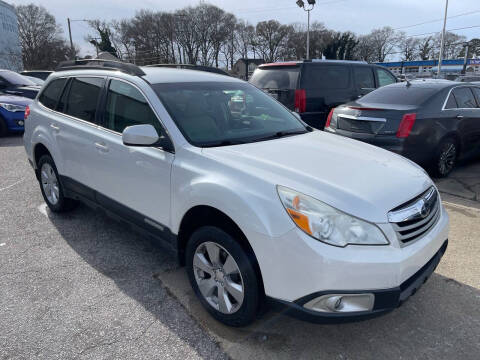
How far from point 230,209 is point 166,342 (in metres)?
1.02

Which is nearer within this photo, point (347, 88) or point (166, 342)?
point (166, 342)

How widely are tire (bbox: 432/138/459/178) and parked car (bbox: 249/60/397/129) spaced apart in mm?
2573

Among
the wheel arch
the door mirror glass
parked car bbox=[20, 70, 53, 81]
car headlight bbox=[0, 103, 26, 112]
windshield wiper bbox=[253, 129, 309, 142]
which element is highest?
parked car bbox=[20, 70, 53, 81]

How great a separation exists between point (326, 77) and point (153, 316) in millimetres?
6526

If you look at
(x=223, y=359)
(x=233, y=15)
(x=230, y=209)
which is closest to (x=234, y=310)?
(x=223, y=359)

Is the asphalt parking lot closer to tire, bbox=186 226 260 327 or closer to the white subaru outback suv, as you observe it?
tire, bbox=186 226 260 327

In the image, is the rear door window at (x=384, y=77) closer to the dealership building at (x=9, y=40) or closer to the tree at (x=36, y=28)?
the dealership building at (x=9, y=40)

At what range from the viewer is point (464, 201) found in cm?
494

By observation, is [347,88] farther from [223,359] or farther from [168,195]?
[223,359]

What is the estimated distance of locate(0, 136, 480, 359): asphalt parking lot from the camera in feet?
7.68

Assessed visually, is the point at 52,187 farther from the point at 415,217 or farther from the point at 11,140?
the point at 11,140

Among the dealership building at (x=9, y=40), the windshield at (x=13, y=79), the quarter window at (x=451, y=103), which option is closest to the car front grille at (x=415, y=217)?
the quarter window at (x=451, y=103)

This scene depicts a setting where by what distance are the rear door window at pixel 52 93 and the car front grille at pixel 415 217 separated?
3820 millimetres

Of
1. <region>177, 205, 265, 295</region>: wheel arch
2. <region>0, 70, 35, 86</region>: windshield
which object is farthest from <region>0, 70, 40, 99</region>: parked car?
<region>177, 205, 265, 295</region>: wheel arch
